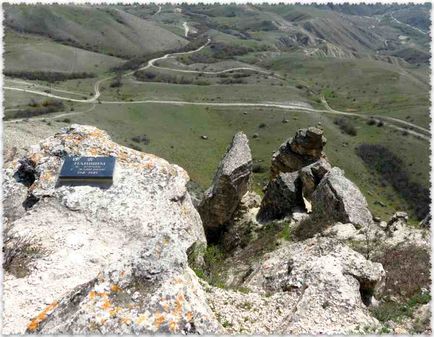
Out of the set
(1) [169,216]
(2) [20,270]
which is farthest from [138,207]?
(2) [20,270]

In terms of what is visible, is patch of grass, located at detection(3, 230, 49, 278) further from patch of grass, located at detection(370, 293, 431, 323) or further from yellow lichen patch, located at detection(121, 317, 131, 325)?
patch of grass, located at detection(370, 293, 431, 323)

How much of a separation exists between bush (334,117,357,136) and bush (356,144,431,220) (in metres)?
7.82

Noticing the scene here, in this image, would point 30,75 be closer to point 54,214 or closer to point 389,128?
point 389,128

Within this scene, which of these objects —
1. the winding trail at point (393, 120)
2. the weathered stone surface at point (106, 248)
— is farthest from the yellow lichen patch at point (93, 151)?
the winding trail at point (393, 120)

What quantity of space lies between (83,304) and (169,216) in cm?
830

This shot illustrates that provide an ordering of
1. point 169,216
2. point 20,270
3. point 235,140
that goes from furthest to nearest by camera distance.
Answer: point 235,140, point 169,216, point 20,270

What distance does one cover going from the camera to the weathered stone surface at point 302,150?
36.8 meters

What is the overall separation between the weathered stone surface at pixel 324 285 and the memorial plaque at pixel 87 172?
24.1 ft

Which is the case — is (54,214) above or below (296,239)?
above

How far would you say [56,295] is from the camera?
503 inches

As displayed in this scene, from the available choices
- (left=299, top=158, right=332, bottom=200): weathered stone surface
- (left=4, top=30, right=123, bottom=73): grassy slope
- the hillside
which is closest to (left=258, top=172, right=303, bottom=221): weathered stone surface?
(left=299, top=158, right=332, bottom=200): weathered stone surface

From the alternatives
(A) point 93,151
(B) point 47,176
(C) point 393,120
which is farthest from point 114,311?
(C) point 393,120

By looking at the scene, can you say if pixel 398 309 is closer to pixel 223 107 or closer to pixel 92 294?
pixel 92 294

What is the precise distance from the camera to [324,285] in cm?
1416
